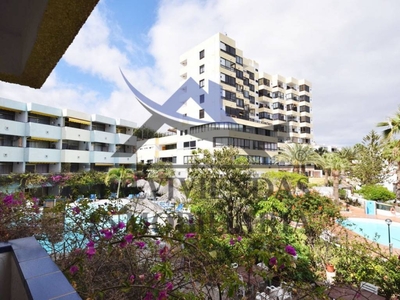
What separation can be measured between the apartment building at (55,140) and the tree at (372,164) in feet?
80.1

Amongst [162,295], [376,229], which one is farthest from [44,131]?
[376,229]

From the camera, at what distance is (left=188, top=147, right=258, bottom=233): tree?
9258 millimetres

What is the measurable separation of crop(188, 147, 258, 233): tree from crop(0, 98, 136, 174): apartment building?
1560cm

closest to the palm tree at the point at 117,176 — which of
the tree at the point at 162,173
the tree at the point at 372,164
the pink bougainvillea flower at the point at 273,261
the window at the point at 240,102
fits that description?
the tree at the point at 162,173

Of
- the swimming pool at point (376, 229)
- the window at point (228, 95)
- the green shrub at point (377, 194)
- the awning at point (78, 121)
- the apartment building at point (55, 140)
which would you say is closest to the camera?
the swimming pool at point (376, 229)

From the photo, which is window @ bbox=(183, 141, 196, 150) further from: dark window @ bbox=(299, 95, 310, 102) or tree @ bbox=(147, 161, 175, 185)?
dark window @ bbox=(299, 95, 310, 102)

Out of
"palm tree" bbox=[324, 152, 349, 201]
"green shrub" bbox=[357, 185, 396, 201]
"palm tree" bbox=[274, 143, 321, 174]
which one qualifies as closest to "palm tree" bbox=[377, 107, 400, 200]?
"green shrub" bbox=[357, 185, 396, 201]

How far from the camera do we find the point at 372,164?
1953 centimetres

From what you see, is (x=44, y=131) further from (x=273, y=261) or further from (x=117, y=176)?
(x=273, y=261)

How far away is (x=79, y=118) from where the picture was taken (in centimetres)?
2150

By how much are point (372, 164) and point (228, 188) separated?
57.3ft

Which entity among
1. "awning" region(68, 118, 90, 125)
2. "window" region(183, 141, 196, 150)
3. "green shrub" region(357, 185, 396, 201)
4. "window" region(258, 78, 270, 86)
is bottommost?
"green shrub" region(357, 185, 396, 201)

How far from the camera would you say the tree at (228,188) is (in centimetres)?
926

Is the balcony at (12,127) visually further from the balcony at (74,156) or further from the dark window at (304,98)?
the dark window at (304,98)
